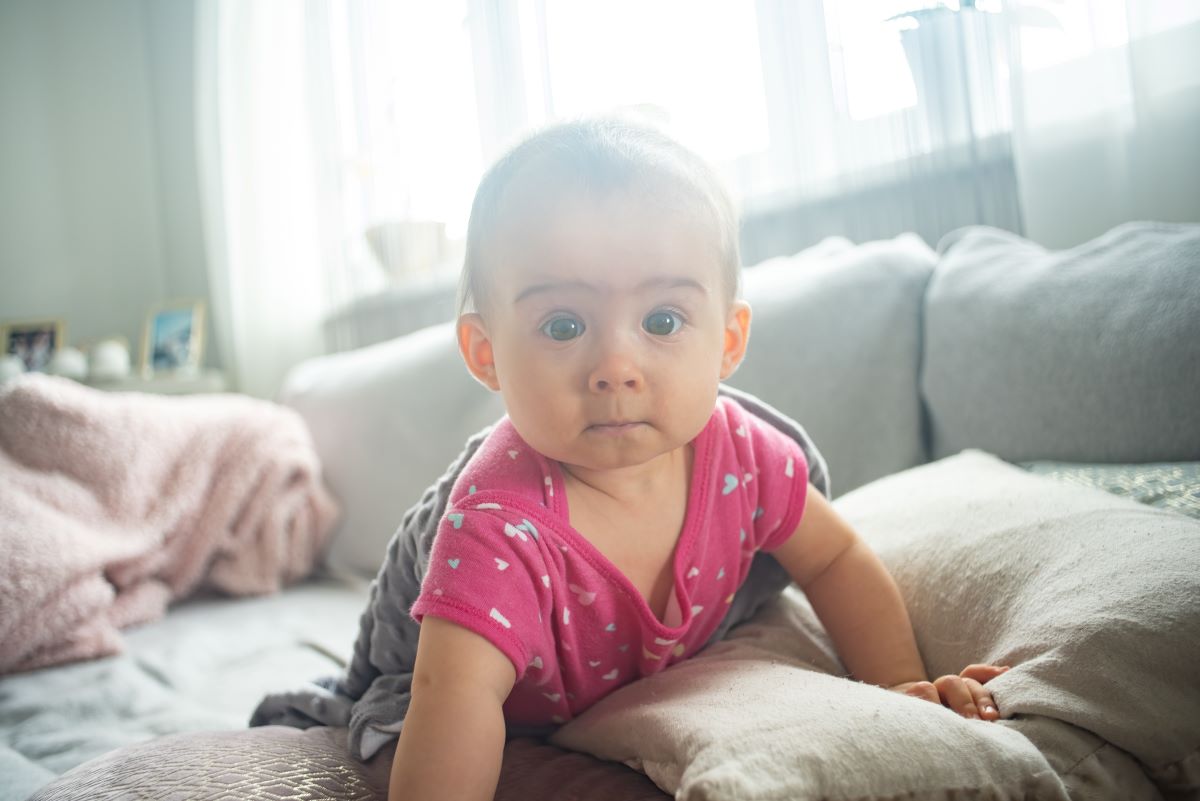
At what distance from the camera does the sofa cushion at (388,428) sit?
1.67 metres

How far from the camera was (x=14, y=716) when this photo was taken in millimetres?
1173

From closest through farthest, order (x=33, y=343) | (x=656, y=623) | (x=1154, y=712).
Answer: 1. (x=1154, y=712)
2. (x=656, y=623)
3. (x=33, y=343)

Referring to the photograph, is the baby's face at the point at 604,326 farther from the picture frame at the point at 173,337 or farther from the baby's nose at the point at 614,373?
the picture frame at the point at 173,337

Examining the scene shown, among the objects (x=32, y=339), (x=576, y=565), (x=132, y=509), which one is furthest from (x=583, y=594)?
(x=32, y=339)

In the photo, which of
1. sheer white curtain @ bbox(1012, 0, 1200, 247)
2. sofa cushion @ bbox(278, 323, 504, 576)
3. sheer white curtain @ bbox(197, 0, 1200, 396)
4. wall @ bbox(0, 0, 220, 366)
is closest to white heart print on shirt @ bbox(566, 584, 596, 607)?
sheer white curtain @ bbox(197, 0, 1200, 396)

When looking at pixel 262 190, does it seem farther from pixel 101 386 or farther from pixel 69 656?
pixel 69 656

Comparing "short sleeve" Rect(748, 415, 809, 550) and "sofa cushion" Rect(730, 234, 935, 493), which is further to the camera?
"sofa cushion" Rect(730, 234, 935, 493)

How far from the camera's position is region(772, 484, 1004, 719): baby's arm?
783 mm

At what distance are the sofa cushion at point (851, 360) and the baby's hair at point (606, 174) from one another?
1.71 ft

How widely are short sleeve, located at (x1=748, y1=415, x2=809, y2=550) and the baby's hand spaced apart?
20cm

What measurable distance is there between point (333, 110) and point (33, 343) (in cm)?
143

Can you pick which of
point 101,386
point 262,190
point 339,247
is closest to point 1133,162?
point 339,247

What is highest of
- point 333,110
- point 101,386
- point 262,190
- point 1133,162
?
point 333,110

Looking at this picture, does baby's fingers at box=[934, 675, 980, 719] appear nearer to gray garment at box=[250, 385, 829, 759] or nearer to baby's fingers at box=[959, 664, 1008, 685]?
baby's fingers at box=[959, 664, 1008, 685]
